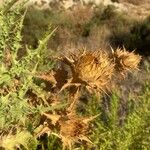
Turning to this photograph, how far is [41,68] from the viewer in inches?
82.9

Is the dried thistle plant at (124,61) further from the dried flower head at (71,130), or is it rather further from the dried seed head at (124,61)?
the dried flower head at (71,130)

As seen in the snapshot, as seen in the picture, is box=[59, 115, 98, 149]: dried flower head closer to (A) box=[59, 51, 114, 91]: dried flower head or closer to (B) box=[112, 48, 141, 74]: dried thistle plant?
(A) box=[59, 51, 114, 91]: dried flower head

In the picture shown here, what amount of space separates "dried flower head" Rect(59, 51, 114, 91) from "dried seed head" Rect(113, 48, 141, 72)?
0.12 metres

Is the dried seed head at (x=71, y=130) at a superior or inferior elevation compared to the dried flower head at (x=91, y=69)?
inferior

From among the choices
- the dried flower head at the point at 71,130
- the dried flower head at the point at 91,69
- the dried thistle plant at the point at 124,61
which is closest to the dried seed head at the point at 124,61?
the dried thistle plant at the point at 124,61

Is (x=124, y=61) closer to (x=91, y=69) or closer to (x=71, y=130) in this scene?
(x=91, y=69)

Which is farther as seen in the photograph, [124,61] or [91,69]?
[124,61]

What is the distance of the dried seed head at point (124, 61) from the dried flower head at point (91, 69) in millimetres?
123

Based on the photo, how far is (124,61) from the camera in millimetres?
2049

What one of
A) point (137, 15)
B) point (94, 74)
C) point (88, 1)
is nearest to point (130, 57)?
point (94, 74)

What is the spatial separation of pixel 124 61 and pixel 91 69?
236mm

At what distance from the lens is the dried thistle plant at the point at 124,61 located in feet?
6.72

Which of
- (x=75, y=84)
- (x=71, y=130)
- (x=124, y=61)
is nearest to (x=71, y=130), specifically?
(x=71, y=130)

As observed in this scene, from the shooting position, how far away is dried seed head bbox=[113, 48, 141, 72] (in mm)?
2049
